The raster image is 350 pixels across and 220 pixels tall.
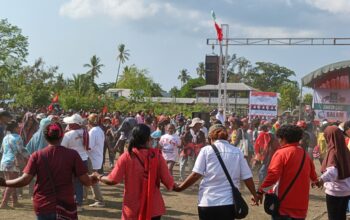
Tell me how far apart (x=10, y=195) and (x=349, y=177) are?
20.0 ft

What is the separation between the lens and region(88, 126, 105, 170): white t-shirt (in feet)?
31.9

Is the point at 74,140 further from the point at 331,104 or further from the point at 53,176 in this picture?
the point at 331,104

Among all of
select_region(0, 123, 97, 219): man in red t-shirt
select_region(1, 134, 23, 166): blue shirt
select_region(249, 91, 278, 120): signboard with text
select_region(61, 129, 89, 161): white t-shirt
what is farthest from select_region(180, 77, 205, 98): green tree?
select_region(0, 123, 97, 219): man in red t-shirt

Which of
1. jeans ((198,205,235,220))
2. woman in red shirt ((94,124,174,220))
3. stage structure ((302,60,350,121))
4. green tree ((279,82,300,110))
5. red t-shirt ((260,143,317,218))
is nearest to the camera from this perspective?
woman in red shirt ((94,124,174,220))

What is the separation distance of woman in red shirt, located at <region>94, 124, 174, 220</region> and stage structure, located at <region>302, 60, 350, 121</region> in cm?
2210

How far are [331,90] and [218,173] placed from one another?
23.5 metres

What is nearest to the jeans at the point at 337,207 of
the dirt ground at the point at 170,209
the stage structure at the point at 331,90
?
the dirt ground at the point at 170,209

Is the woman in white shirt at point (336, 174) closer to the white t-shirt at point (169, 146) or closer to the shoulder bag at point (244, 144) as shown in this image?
the white t-shirt at point (169, 146)

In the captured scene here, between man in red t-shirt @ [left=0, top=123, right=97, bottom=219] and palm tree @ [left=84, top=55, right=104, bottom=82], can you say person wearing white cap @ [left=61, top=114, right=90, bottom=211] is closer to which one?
man in red t-shirt @ [left=0, top=123, right=97, bottom=219]

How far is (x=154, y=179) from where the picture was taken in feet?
17.1

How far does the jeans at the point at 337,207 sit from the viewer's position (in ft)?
22.3

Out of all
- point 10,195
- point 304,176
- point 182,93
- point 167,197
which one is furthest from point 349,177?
point 182,93

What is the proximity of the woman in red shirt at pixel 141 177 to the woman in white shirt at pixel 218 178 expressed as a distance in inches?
14.8

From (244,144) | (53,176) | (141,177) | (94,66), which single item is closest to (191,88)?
(94,66)
